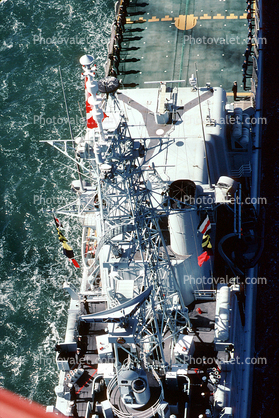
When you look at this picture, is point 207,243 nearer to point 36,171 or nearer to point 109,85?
point 109,85

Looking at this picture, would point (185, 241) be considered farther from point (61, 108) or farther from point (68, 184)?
point (61, 108)

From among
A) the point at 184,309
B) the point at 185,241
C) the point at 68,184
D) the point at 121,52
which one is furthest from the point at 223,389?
the point at 121,52

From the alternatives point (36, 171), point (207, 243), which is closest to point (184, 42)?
point (36, 171)

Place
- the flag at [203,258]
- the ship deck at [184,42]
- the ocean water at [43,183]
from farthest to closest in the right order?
the ship deck at [184,42] → the ocean water at [43,183] → the flag at [203,258]

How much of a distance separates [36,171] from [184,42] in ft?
87.3

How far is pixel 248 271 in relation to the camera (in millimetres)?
49438

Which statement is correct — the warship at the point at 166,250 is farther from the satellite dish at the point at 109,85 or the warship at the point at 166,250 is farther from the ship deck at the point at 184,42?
the ship deck at the point at 184,42

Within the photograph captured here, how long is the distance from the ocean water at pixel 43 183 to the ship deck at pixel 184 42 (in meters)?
7.53

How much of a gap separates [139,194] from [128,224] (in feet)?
7.31

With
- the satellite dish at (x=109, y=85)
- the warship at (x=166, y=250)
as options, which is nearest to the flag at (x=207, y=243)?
the warship at (x=166, y=250)

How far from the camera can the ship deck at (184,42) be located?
6519 centimetres

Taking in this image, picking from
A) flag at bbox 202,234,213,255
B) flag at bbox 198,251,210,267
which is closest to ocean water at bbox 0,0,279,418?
flag at bbox 198,251,210,267

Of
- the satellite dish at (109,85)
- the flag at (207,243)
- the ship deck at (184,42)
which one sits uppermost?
the ship deck at (184,42)

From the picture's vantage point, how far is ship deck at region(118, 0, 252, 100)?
214 ft
